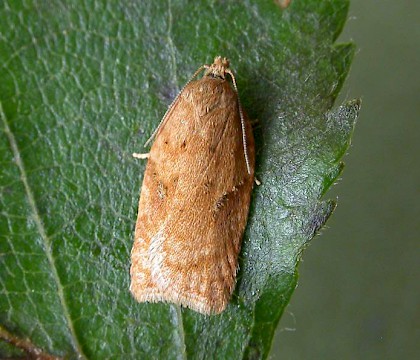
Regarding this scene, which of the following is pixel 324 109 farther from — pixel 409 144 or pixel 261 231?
pixel 409 144

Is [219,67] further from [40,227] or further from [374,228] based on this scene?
[374,228]

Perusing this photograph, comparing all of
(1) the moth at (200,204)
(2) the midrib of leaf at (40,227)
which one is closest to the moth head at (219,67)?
(1) the moth at (200,204)

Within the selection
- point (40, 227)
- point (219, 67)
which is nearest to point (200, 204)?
point (219, 67)

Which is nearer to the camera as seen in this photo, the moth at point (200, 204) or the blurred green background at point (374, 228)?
the moth at point (200, 204)

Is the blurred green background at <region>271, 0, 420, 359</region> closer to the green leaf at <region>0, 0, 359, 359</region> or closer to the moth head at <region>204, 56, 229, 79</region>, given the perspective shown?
the green leaf at <region>0, 0, 359, 359</region>

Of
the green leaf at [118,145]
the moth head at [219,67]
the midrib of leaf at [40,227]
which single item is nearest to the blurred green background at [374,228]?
the green leaf at [118,145]

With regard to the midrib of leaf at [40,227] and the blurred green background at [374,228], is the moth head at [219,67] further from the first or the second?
the blurred green background at [374,228]

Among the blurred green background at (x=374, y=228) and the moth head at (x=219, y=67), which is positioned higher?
the moth head at (x=219, y=67)
